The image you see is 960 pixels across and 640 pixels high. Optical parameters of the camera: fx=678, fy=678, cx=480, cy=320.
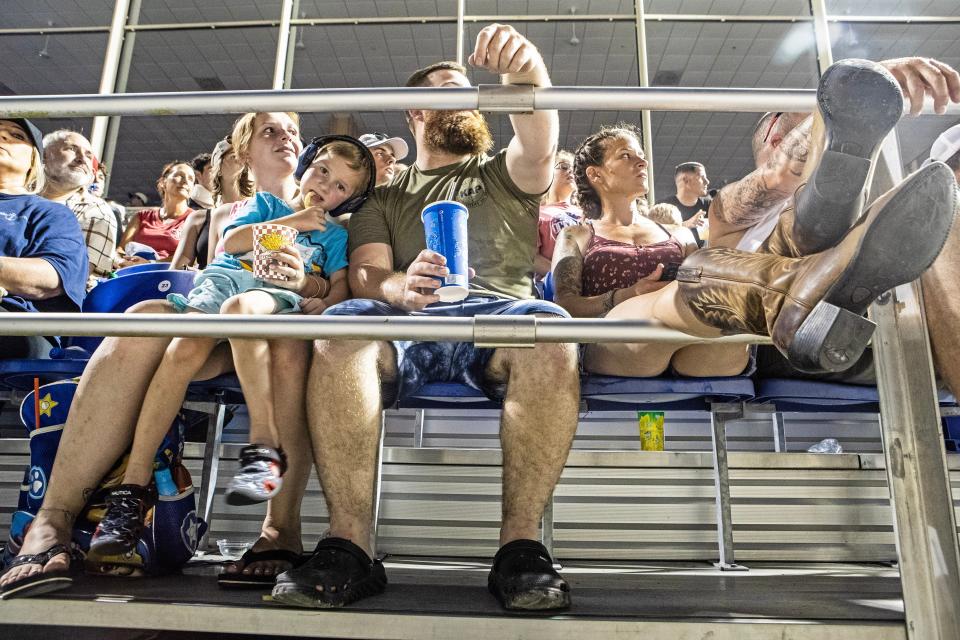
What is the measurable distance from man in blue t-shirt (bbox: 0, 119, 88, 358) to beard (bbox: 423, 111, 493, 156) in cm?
89

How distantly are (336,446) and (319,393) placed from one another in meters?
0.10

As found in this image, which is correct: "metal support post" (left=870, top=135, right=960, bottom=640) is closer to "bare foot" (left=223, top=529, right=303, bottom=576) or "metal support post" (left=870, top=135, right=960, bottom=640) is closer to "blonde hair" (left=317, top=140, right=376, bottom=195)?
"bare foot" (left=223, top=529, right=303, bottom=576)

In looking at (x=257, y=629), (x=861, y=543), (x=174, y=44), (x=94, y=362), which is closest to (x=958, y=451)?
(x=861, y=543)

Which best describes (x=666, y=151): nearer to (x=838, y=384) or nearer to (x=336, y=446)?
(x=838, y=384)

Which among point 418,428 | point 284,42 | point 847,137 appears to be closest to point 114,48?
point 284,42

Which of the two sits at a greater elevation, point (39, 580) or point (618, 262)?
point (618, 262)

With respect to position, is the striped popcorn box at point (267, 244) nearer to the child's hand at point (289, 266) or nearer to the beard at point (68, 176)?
the child's hand at point (289, 266)

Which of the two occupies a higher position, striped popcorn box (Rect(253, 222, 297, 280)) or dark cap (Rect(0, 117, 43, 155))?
dark cap (Rect(0, 117, 43, 155))

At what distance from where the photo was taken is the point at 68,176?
2303 mm

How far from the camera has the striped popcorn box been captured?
1.35m

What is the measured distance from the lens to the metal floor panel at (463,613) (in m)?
0.96

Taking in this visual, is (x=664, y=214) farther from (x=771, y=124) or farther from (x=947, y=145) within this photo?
(x=947, y=145)

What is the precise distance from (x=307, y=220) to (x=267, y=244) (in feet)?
0.56

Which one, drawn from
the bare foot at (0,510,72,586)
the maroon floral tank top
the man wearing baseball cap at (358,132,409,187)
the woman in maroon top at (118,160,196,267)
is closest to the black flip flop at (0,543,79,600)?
the bare foot at (0,510,72,586)
